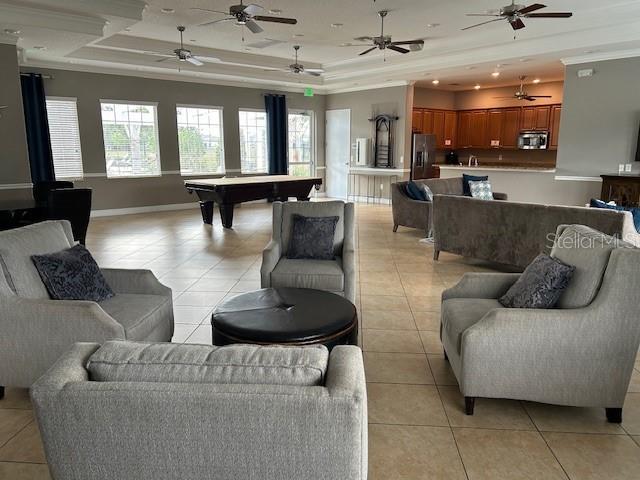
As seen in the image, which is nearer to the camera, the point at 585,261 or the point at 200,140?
the point at 585,261

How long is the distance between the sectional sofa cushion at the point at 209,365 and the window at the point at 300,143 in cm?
1079

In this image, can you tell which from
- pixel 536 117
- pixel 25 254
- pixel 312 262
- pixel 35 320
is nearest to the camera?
pixel 35 320

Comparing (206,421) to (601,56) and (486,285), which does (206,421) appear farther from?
(601,56)

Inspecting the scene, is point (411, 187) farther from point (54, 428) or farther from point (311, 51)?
point (54, 428)

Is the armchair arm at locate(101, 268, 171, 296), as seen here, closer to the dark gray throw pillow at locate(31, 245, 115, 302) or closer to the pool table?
the dark gray throw pillow at locate(31, 245, 115, 302)

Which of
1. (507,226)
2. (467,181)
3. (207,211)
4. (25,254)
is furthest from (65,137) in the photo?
(507,226)

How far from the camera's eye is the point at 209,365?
1.21 m

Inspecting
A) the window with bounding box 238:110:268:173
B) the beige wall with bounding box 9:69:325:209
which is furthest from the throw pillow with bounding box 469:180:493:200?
the beige wall with bounding box 9:69:325:209

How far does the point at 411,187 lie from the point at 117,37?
539cm

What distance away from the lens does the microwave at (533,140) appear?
10.5 m

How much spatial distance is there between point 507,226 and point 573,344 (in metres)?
2.91

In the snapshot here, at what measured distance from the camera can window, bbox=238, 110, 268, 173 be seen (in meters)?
11.0

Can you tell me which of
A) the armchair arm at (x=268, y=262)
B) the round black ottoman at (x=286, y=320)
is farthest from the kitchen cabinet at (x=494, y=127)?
the round black ottoman at (x=286, y=320)

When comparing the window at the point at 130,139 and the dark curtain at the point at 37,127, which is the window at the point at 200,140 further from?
the dark curtain at the point at 37,127
